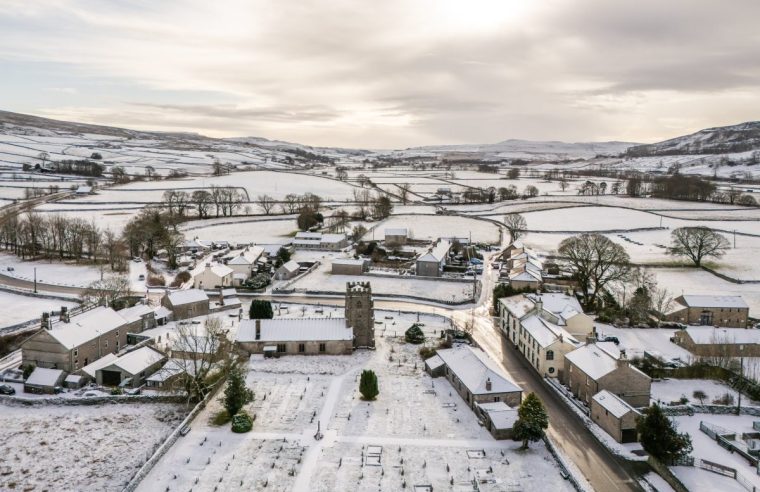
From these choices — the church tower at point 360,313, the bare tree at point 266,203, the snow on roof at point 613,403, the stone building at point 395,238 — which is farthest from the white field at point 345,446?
the bare tree at point 266,203

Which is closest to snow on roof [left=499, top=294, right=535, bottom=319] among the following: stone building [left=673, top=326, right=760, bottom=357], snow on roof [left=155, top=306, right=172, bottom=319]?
stone building [left=673, top=326, right=760, bottom=357]

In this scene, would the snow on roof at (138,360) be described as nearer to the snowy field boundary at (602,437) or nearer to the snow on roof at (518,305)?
the snow on roof at (518,305)

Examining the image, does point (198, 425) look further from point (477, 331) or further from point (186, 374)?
point (477, 331)

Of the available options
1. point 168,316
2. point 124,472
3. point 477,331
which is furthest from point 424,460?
point 168,316

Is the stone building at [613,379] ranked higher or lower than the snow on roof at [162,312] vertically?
higher

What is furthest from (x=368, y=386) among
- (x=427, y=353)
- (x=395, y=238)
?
(x=395, y=238)
